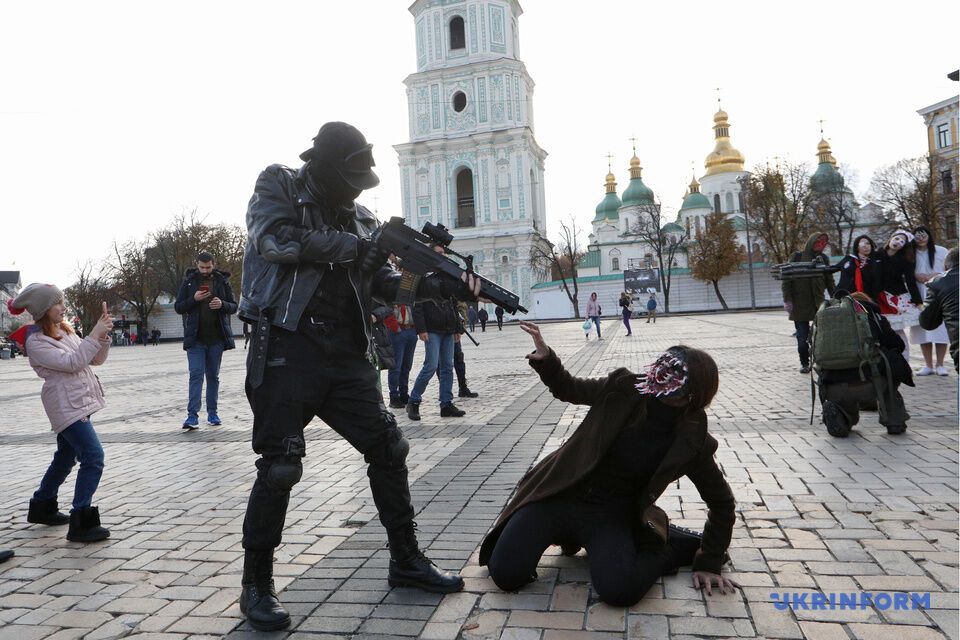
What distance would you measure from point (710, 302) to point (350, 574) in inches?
2506

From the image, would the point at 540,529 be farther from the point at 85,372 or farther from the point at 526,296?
the point at 526,296

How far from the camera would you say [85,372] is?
15.2ft

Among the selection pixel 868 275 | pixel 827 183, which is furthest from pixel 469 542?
pixel 827 183

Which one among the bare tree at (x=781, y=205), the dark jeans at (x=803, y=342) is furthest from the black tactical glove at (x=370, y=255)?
the bare tree at (x=781, y=205)

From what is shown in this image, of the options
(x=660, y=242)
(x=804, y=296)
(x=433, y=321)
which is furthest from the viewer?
(x=660, y=242)

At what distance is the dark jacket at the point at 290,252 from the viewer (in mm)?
3156

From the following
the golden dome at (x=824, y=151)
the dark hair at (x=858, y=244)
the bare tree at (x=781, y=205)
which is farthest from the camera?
the golden dome at (x=824, y=151)

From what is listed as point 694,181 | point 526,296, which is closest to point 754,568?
point 526,296

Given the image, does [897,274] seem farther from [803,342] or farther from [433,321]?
[433,321]

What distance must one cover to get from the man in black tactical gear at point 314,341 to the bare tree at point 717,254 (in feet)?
200

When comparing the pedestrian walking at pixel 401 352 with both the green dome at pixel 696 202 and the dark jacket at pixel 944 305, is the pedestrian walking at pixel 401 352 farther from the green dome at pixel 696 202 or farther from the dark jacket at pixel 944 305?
the green dome at pixel 696 202

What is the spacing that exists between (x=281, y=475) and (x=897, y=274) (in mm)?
8883

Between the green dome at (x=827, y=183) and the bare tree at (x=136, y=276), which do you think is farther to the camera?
the bare tree at (x=136, y=276)

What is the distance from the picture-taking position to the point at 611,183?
Answer: 323 ft
